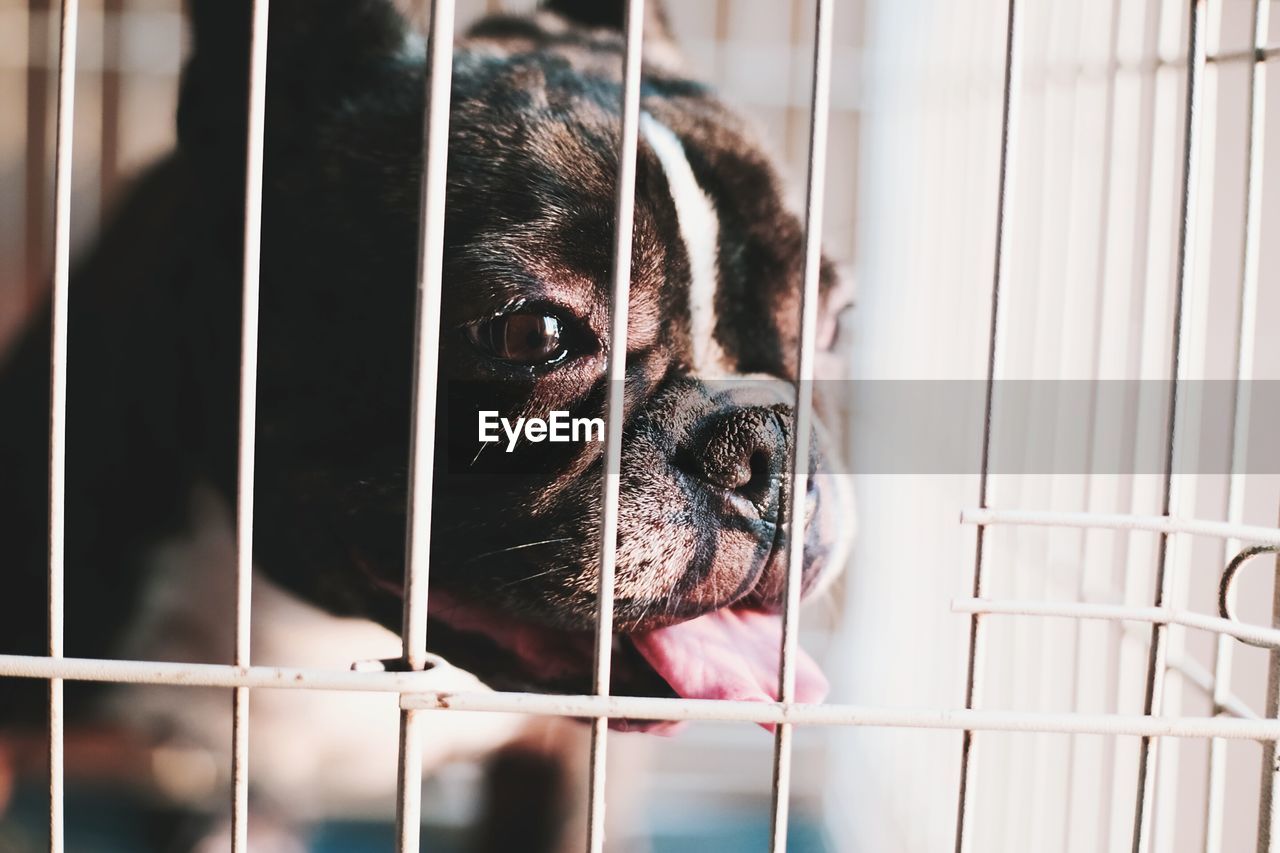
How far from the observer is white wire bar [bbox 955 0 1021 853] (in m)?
0.47

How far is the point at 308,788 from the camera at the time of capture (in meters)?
0.92

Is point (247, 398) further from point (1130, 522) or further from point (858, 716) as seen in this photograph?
point (1130, 522)

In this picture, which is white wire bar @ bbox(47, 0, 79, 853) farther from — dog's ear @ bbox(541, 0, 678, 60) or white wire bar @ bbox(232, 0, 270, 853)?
dog's ear @ bbox(541, 0, 678, 60)

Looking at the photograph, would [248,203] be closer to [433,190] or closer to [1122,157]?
[433,190]

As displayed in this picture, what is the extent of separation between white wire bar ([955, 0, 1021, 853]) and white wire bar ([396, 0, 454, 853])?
0.95ft

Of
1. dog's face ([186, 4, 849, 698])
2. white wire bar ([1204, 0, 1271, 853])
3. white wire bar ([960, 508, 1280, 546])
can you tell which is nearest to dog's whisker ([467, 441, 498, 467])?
dog's face ([186, 4, 849, 698])

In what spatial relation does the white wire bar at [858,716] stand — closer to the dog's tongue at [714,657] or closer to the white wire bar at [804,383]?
the white wire bar at [804,383]

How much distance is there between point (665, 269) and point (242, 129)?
42 cm

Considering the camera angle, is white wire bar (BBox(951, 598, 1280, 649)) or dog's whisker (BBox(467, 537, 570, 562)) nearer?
white wire bar (BBox(951, 598, 1280, 649))

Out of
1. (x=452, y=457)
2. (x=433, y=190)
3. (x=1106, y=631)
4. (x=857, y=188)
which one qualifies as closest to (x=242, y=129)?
(x=452, y=457)

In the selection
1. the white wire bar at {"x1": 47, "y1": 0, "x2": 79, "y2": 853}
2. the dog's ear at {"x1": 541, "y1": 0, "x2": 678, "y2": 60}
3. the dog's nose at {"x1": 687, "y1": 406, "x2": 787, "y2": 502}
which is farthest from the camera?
the dog's ear at {"x1": 541, "y1": 0, "x2": 678, "y2": 60}

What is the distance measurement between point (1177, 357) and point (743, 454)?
312mm

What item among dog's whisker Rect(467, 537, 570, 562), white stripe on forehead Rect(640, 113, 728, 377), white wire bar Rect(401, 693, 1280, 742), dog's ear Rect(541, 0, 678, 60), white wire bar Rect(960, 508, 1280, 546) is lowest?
white wire bar Rect(401, 693, 1280, 742)

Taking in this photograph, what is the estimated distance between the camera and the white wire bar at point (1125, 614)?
1.56 ft
